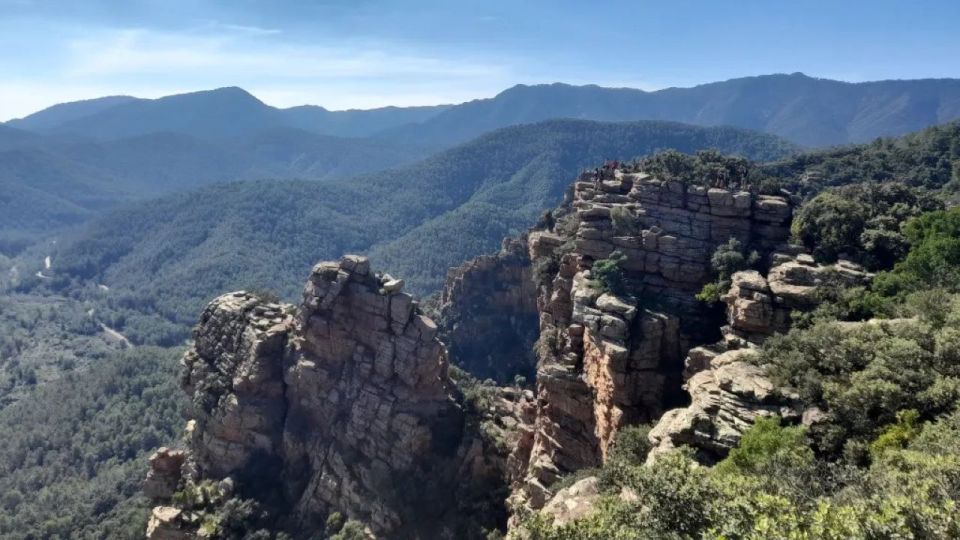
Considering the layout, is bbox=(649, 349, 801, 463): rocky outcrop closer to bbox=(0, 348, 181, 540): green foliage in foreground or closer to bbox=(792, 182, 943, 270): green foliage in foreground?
bbox=(792, 182, 943, 270): green foliage in foreground

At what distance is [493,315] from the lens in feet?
283

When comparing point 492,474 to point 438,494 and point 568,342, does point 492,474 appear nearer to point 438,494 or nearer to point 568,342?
point 438,494

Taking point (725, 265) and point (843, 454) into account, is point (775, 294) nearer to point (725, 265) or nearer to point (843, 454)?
point (725, 265)

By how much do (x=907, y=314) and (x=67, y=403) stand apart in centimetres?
11374

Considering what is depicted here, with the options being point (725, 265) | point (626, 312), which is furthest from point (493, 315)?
point (626, 312)

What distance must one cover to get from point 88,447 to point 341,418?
60.3 metres

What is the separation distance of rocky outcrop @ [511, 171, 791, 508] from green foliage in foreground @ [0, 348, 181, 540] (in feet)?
117

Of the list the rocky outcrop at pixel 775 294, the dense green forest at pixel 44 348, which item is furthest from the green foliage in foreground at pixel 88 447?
the rocky outcrop at pixel 775 294

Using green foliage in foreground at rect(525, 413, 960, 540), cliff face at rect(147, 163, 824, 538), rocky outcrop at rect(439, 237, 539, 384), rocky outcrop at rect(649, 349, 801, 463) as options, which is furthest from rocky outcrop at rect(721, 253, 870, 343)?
rocky outcrop at rect(439, 237, 539, 384)

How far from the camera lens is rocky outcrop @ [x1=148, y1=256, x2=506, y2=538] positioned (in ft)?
134

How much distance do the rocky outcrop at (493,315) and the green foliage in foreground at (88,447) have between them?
42.1 metres

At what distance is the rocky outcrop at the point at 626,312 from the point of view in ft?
111

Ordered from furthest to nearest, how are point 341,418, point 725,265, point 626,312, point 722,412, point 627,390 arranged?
point 341,418 < point 725,265 < point 626,312 < point 627,390 < point 722,412

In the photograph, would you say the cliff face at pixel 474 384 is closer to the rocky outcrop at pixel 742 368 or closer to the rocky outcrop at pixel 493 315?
the rocky outcrop at pixel 742 368
